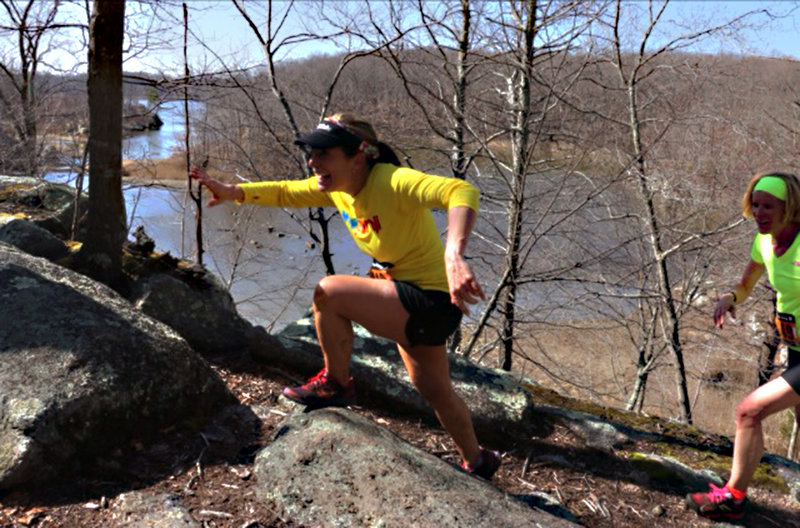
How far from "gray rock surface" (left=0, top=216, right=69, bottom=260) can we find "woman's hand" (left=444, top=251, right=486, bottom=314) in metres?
3.44

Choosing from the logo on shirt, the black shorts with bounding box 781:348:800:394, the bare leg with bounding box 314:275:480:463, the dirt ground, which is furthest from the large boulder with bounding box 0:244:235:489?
the black shorts with bounding box 781:348:800:394

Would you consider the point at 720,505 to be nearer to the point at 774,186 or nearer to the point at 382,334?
the point at 774,186

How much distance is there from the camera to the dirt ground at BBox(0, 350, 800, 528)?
2.52 metres

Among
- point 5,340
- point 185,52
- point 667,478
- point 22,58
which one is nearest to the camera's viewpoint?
point 5,340

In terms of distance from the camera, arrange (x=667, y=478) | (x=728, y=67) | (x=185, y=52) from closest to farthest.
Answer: (x=667, y=478) → (x=185, y=52) → (x=728, y=67)

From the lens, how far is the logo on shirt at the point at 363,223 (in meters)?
2.69

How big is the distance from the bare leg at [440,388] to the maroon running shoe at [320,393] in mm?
453

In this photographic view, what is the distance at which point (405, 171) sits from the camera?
8.60ft

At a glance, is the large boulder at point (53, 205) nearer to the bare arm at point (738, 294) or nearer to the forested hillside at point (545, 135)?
the forested hillside at point (545, 135)

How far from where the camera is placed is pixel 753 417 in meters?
3.07

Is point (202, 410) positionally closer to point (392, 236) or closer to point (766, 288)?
point (392, 236)

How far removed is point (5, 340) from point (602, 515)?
2.97 m

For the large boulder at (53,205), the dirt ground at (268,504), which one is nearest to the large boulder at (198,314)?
the dirt ground at (268,504)

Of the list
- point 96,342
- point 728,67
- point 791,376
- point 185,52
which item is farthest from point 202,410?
point 728,67
